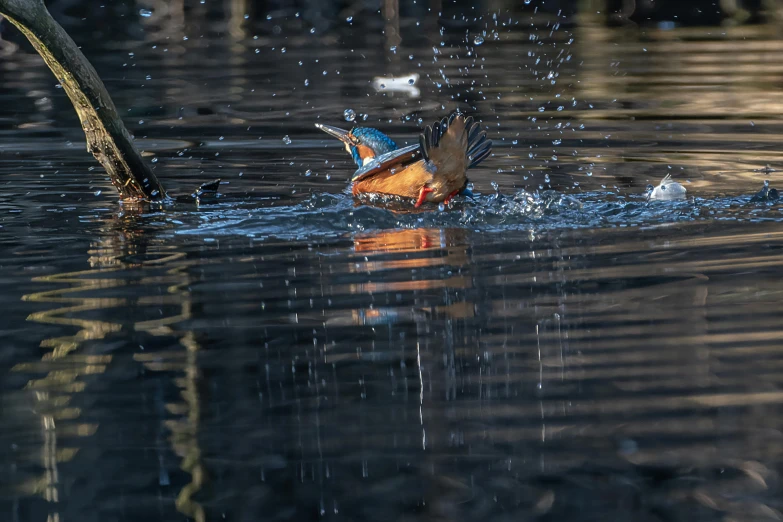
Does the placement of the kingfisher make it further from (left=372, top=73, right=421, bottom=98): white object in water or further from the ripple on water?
(left=372, top=73, right=421, bottom=98): white object in water

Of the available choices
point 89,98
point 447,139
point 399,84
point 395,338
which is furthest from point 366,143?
point 399,84

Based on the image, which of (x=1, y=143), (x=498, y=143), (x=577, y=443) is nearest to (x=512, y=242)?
(x=577, y=443)

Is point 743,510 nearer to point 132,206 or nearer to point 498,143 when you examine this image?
point 132,206

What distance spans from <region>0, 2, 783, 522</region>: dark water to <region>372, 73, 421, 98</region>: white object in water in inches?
145

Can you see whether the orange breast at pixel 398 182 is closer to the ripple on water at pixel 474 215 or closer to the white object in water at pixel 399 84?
the ripple on water at pixel 474 215

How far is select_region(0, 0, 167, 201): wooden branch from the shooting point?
6.38 m

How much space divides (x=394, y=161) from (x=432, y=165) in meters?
0.27

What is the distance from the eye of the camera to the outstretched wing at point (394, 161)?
22.1ft

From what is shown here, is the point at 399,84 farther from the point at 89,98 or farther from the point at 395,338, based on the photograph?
the point at 395,338

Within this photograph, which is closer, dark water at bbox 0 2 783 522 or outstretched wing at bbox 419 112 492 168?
dark water at bbox 0 2 783 522

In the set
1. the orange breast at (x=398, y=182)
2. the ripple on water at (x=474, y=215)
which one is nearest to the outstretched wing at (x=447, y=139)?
the orange breast at (x=398, y=182)

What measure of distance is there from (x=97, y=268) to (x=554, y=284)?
198cm

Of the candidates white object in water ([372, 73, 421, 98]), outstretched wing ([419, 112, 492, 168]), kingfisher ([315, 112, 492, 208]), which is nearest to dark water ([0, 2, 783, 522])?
kingfisher ([315, 112, 492, 208])

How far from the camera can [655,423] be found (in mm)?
3393
